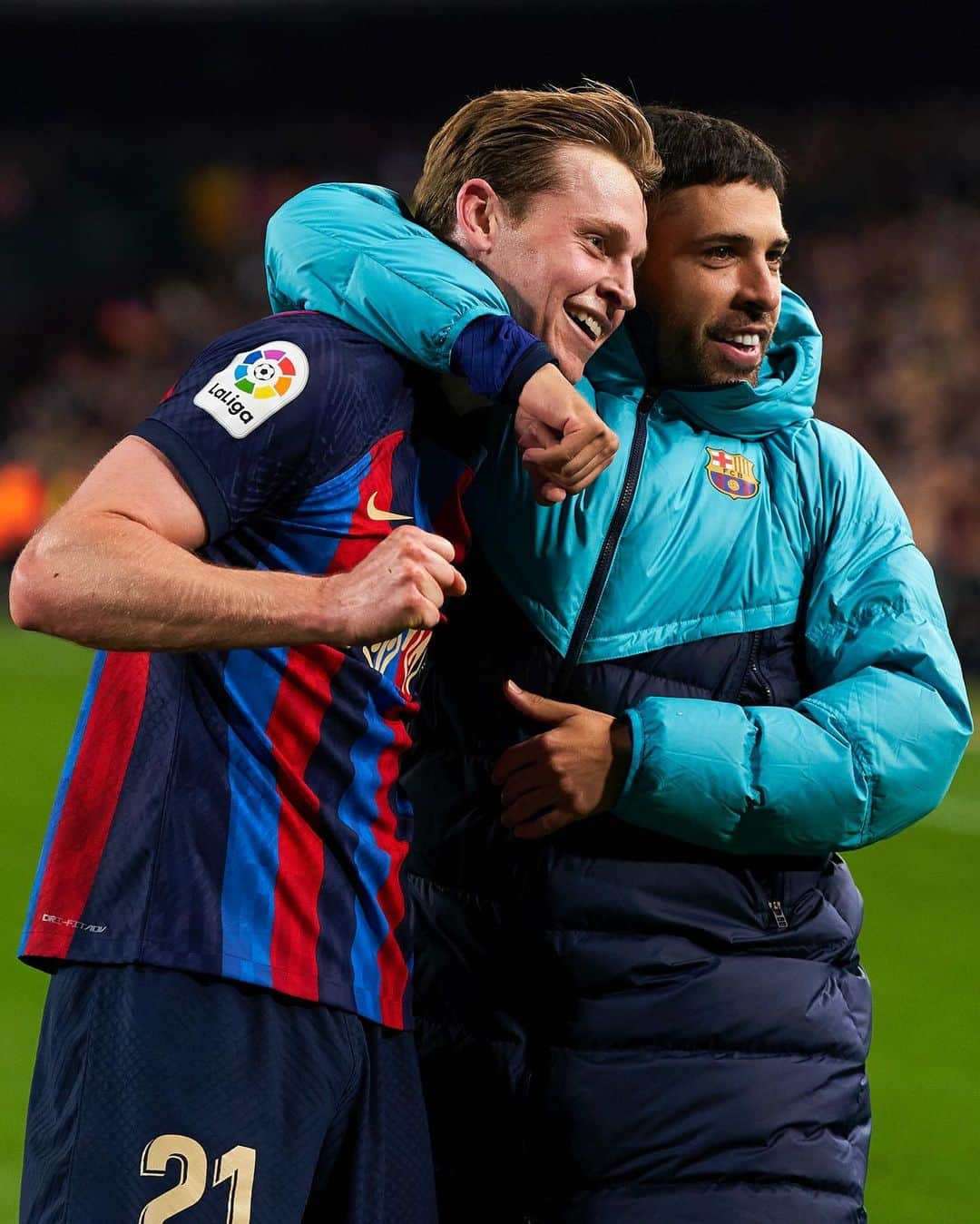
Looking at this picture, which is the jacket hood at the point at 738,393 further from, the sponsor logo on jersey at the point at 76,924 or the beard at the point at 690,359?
the sponsor logo on jersey at the point at 76,924

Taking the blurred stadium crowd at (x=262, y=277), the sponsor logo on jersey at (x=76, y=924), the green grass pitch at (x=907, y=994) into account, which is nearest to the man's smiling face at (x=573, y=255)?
the sponsor logo on jersey at (x=76, y=924)

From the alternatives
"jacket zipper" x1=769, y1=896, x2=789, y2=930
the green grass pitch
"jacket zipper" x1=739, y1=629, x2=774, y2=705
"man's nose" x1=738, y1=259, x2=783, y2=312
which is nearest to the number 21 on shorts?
"jacket zipper" x1=769, y1=896, x2=789, y2=930

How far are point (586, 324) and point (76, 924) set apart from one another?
3.01ft

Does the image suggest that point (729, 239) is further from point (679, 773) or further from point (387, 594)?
point (387, 594)

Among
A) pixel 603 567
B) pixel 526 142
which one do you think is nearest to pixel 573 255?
pixel 526 142

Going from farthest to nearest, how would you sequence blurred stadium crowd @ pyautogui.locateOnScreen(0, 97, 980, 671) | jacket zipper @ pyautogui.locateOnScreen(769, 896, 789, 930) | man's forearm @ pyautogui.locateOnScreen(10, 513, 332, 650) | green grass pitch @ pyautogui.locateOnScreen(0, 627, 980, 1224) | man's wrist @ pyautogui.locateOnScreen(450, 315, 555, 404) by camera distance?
blurred stadium crowd @ pyautogui.locateOnScreen(0, 97, 980, 671), green grass pitch @ pyautogui.locateOnScreen(0, 627, 980, 1224), jacket zipper @ pyautogui.locateOnScreen(769, 896, 789, 930), man's wrist @ pyautogui.locateOnScreen(450, 315, 555, 404), man's forearm @ pyautogui.locateOnScreen(10, 513, 332, 650)

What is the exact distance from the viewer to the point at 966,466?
12094 millimetres

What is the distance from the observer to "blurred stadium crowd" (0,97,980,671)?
12.9 meters

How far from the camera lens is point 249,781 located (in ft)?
5.91

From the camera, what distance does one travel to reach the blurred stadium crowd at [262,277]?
508 inches

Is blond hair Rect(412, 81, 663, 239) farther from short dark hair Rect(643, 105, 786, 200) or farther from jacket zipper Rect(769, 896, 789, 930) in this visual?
jacket zipper Rect(769, 896, 789, 930)

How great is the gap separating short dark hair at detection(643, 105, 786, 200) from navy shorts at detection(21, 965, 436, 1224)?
116cm

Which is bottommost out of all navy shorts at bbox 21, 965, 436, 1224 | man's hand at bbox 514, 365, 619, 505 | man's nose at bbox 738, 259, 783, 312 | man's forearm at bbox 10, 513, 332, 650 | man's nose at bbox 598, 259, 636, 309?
navy shorts at bbox 21, 965, 436, 1224

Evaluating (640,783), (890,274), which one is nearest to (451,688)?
(640,783)
